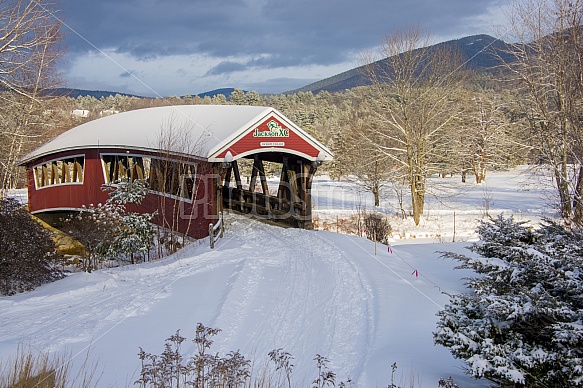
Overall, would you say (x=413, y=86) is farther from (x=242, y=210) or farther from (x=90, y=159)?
(x=90, y=159)

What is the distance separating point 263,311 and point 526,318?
386 centimetres

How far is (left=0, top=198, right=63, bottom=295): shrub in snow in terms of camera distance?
8.73m

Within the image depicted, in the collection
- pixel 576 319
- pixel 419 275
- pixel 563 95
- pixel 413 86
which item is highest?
pixel 413 86

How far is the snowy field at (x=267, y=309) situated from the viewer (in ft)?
16.7

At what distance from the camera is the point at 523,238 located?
5227mm

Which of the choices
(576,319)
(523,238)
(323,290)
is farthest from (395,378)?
(323,290)

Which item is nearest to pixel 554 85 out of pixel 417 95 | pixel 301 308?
pixel 417 95

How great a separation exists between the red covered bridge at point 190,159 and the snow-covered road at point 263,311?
3.40 meters

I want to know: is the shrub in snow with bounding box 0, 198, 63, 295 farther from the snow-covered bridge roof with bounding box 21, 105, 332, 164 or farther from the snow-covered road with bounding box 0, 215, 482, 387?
the snow-covered bridge roof with bounding box 21, 105, 332, 164

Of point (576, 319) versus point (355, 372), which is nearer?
point (576, 319)

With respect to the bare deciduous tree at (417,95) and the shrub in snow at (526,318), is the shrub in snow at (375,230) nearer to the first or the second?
the bare deciduous tree at (417,95)

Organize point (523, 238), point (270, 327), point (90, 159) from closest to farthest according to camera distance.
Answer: point (523, 238) < point (270, 327) < point (90, 159)

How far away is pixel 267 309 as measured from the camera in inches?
274

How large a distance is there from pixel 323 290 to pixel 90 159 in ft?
42.2
